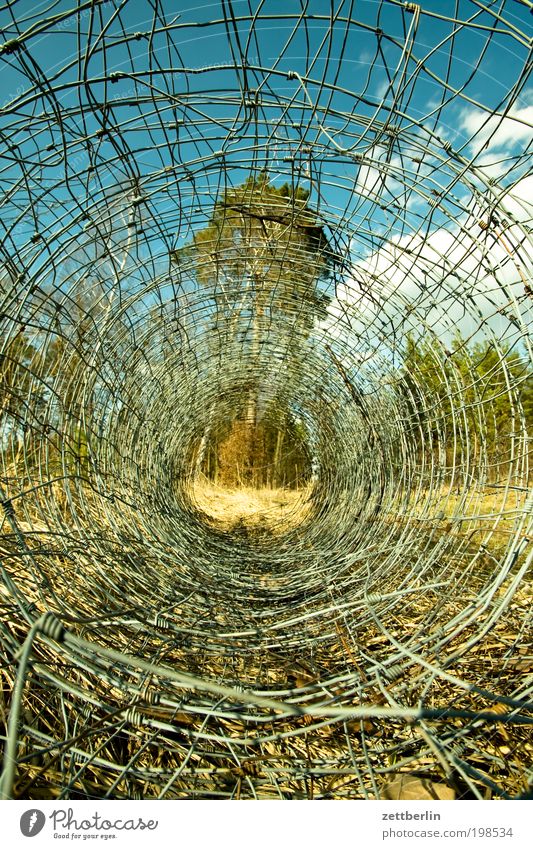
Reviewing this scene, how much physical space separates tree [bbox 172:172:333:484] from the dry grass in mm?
1891

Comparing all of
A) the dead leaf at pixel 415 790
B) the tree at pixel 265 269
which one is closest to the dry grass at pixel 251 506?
the tree at pixel 265 269

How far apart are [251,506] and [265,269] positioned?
538 cm

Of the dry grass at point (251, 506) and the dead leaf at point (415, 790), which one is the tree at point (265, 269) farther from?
the dead leaf at point (415, 790)

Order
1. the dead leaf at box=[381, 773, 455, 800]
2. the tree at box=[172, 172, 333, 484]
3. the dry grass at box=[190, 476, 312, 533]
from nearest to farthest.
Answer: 1. the dead leaf at box=[381, 773, 455, 800]
2. the tree at box=[172, 172, 333, 484]
3. the dry grass at box=[190, 476, 312, 533]

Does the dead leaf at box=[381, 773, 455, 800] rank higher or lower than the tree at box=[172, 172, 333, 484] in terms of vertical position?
lower

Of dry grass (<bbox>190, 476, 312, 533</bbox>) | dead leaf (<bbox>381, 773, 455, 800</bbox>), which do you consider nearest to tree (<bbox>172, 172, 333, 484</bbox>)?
dry grass (<bbox>190, 476, 312, 533</bbox>)

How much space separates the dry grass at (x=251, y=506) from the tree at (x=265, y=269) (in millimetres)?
1891

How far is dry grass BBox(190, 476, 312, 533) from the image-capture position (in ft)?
19.2

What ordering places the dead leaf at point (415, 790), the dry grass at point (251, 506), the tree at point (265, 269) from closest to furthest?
the dead leaf at point (415, 790), the tree at point (265, 269), the dry grass at point (251, 506)

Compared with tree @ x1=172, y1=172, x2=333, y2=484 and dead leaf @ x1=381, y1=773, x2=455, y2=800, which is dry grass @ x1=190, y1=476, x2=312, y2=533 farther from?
dead leaf @ x1=381, y1=773, x2=455, y2=800

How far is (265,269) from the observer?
3.47 metres

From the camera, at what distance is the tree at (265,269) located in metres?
2.33

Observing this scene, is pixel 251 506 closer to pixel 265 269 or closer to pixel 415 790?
pixel 265 269
